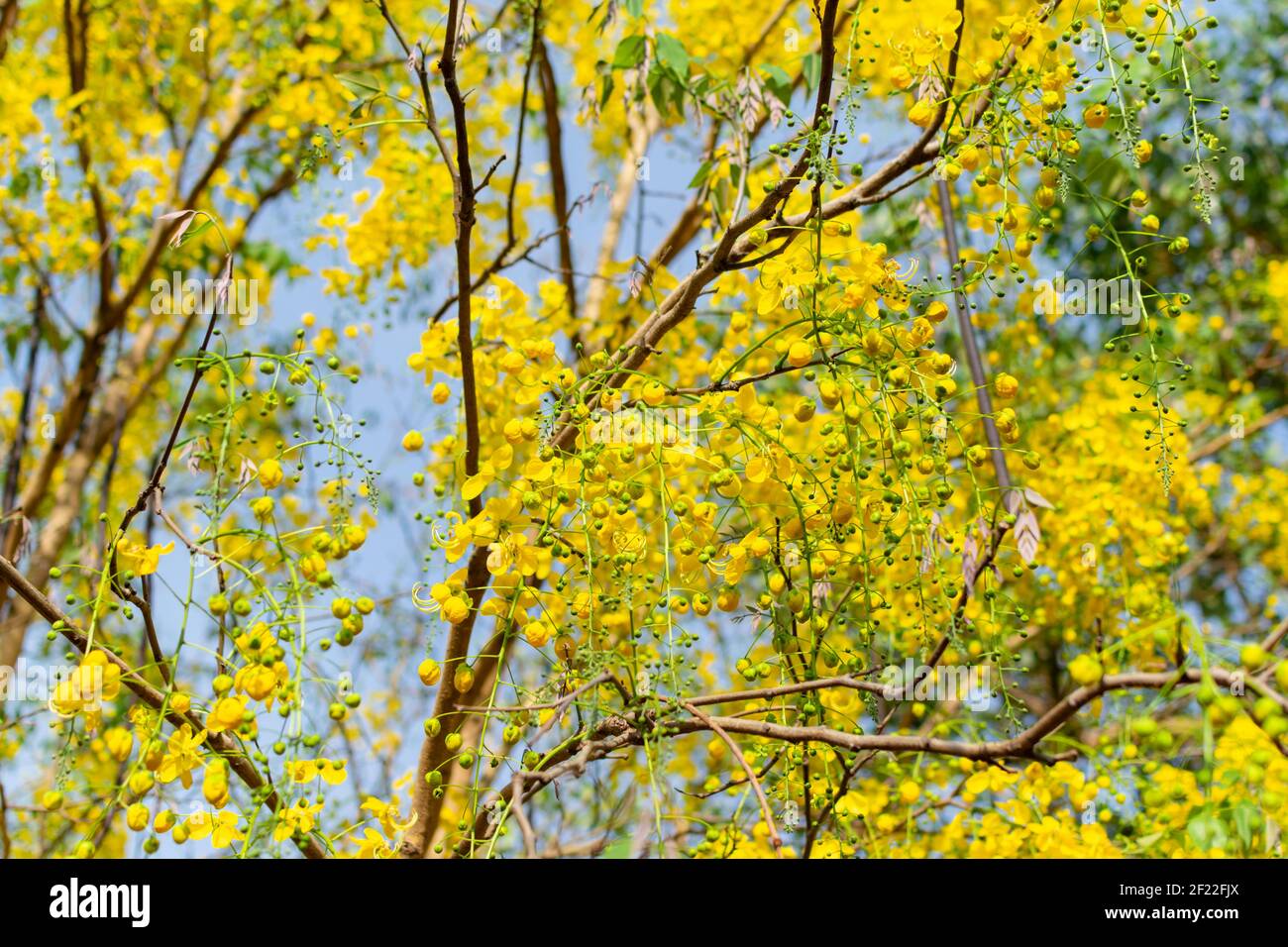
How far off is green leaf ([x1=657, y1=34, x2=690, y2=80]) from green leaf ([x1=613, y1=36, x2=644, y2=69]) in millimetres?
55

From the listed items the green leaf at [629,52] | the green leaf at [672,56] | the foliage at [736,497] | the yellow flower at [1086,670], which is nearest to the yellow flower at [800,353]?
the foliage at [736,497]

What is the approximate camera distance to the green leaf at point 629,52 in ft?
6.83

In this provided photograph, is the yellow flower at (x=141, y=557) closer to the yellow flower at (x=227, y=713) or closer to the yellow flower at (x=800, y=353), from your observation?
the yellow flower at (x=227, y=713)

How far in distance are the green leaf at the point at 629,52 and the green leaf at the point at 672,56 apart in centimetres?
5

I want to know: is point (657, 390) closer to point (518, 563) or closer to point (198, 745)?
point (518, 563)

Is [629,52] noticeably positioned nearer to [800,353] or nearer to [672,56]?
[672,56]

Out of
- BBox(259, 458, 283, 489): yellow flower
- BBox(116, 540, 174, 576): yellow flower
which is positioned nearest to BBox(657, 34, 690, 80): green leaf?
BBox(259, 458, 283, 489): yellow flower

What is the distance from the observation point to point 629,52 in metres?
2.09

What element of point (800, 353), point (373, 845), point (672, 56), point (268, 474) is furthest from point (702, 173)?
point (373, 845)

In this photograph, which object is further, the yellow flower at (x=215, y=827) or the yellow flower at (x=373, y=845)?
the yellow flower at (x=373, y=845)

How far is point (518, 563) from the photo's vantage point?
1380 mm

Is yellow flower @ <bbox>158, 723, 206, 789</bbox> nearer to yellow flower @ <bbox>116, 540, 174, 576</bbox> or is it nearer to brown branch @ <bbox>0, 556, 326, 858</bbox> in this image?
brown branch @ <bbox>0, 556, 326, 858</bbox>

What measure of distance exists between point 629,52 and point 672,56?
135mm
